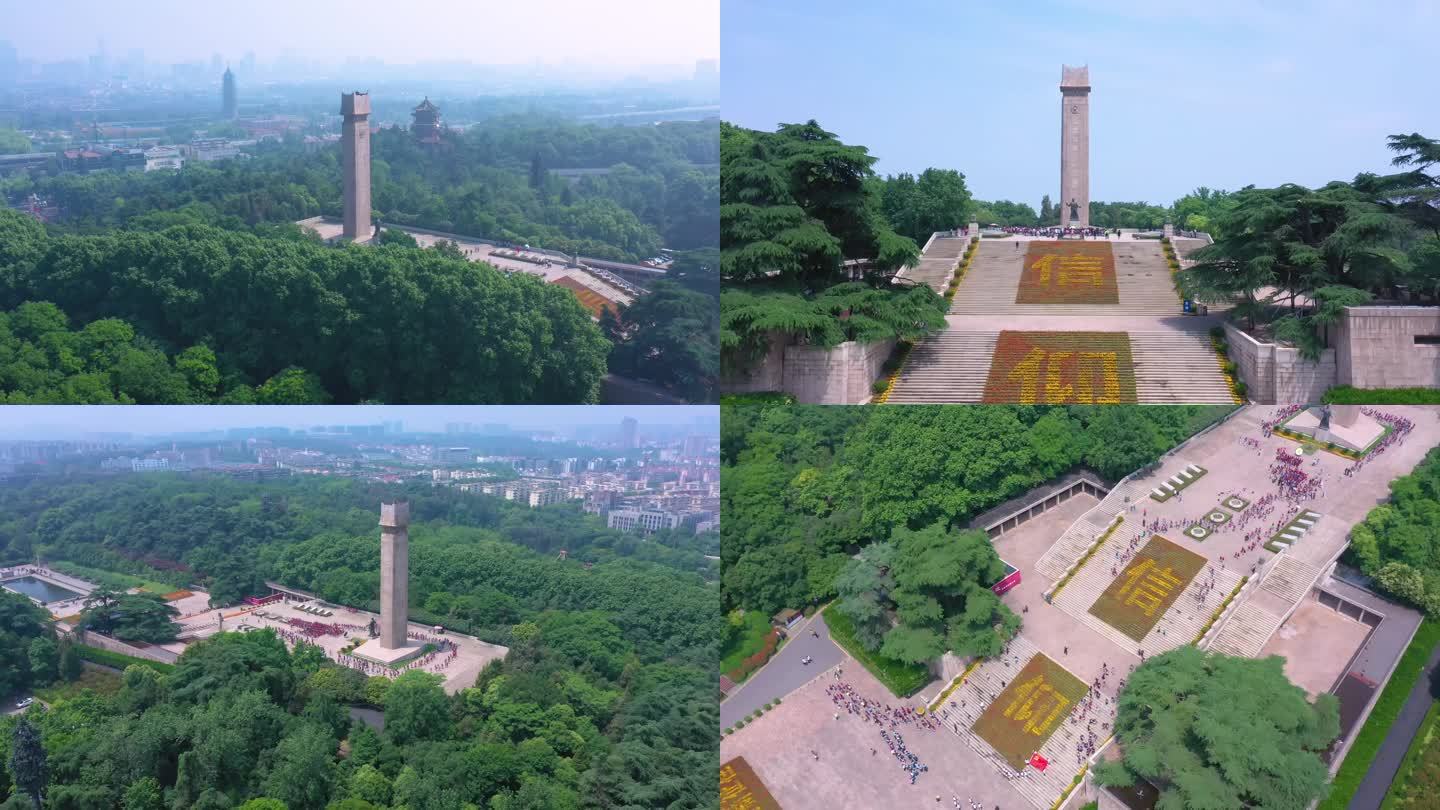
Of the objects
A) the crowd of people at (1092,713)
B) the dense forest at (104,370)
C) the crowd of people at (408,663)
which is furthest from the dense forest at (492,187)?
the crowd of people at (1092,713)

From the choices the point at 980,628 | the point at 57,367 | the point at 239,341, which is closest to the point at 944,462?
the point at 980,628

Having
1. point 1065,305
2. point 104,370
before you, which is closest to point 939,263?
point 1065,305

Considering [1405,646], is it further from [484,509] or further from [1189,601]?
[484,509]

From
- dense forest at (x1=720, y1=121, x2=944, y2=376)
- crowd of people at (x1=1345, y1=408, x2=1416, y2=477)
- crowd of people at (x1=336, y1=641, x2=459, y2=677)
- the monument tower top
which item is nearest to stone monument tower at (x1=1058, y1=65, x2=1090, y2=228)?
the monument tower top

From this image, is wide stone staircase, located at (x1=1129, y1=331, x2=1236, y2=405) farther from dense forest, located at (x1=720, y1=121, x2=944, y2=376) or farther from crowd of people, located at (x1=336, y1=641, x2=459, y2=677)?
crowd of people, located at (x1=336, y1=641, x2=459, y2=677)

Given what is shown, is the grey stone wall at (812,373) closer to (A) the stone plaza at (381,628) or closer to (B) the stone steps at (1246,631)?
(B) the stone steps at (1246,631)
